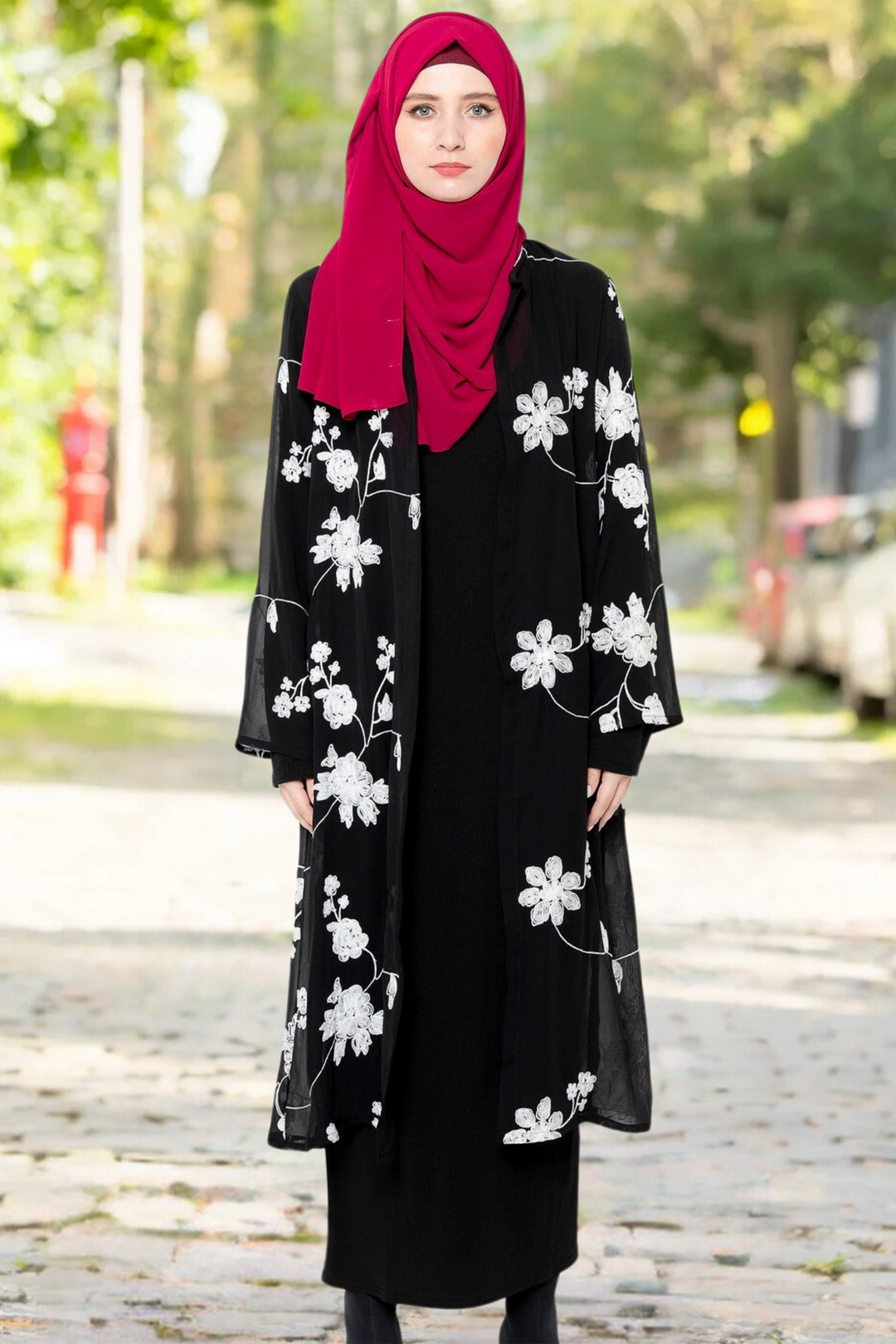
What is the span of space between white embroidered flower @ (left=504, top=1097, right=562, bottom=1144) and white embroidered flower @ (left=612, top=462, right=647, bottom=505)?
91 cm

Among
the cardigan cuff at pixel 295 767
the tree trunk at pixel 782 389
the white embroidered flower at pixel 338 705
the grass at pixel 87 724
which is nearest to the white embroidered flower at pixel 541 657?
the white embroidered flower at pixel 338 705

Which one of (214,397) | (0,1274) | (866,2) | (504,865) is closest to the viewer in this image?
(504,865)

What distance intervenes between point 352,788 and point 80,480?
2974cm

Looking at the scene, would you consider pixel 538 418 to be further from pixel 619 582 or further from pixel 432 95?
pixel 432 95

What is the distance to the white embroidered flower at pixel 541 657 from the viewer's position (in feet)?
11.1

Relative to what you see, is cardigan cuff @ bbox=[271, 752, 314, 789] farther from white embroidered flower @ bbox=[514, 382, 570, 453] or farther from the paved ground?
the paved ground

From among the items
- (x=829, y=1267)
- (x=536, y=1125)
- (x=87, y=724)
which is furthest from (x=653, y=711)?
(x=87, y=724)

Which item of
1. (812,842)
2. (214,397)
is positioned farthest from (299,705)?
(214,397)

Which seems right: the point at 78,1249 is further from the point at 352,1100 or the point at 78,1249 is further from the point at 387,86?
the point at 387,86

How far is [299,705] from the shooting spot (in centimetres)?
351

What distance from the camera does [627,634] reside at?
3.46m

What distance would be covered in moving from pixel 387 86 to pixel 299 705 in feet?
3.12

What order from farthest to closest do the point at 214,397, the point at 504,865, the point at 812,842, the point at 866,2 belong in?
the point at 214,397 → the point at 866,2 → the point at 812,842 → the point at 504,865

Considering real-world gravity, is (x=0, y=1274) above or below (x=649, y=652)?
below
